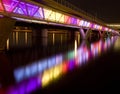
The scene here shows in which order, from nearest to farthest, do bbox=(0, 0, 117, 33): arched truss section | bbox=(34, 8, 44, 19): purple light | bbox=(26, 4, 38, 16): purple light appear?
bbox=(0, 0, 117, 33): arched truss section < bbox=(26, 4, 38, 16): purple light < bbox=(34, 8, 44, 19): purple light

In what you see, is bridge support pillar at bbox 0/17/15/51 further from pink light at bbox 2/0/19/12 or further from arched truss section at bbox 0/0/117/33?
pink light at bbox 2/0/19/12

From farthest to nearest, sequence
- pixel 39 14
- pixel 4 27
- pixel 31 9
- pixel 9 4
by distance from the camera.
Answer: pixel 39 14
pixel 31 9
pixel 4 27
pixel 9 4

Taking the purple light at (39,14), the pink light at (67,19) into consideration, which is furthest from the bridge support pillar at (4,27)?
the pink light at (67,19)

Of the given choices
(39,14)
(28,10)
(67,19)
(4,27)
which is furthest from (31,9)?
(67,19)

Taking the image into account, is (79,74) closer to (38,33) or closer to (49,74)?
(49,74)

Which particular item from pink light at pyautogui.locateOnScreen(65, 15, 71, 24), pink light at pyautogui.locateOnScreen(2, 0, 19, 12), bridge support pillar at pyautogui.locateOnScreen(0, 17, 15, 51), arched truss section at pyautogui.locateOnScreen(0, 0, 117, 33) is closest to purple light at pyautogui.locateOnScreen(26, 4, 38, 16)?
arched truss section at pyautogui.locateOnScreen(0, 0, 117, 33)

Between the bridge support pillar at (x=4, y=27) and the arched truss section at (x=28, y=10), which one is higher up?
the arched truss section at (x=28, y=10)

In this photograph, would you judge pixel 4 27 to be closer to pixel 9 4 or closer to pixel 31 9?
pixel 31 9

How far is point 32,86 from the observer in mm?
9422

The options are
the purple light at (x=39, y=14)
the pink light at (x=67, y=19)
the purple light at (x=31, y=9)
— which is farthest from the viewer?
the pink light at (x=67, y=19)

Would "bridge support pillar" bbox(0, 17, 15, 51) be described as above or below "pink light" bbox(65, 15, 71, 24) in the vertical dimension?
below

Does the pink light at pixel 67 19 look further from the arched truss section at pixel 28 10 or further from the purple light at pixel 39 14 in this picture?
the purple light at pixel 39 14

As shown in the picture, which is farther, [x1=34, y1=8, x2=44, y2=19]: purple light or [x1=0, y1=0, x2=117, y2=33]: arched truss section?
[x1=34, y1=8, x2=44, y2=19]: purple light

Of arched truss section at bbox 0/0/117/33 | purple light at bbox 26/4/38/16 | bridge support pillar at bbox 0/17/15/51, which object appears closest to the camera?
arched truss section at bbox 0/0/117/33
